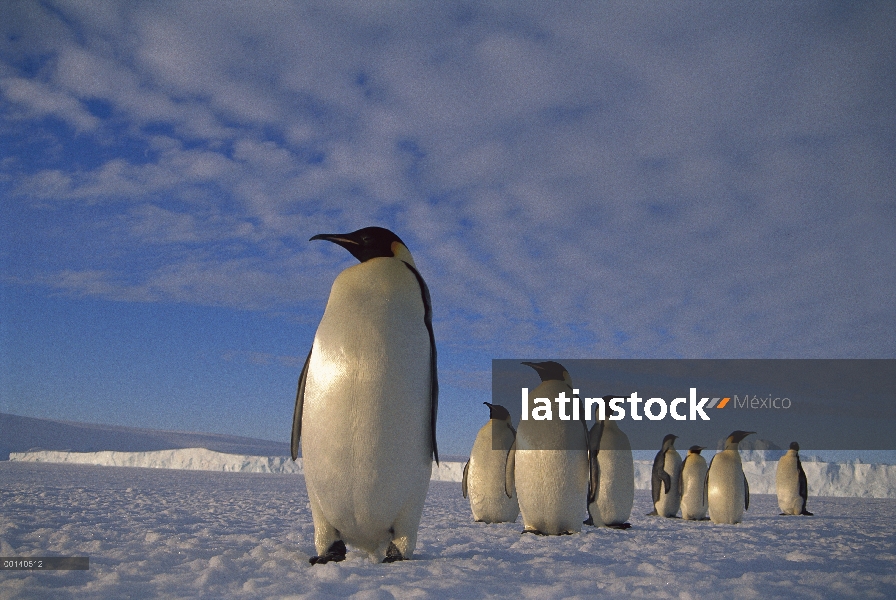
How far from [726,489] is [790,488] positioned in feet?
10.9

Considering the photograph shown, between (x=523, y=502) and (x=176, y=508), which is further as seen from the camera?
(x=176, y=508)

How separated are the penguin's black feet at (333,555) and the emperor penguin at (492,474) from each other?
395 cm

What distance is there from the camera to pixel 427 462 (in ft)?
12.0

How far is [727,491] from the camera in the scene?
8586mm

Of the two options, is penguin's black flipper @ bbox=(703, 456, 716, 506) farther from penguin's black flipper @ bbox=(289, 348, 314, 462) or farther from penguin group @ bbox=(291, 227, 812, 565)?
penguin's black flipper @ bbox=(289, 348, 314, 462)

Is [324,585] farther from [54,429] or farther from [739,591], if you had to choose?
[54,429]

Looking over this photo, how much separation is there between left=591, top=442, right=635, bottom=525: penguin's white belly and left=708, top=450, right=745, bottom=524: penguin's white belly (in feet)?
6.71

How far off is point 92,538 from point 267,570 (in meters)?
1.92

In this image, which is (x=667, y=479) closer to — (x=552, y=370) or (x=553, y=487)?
(x=552, y=370)

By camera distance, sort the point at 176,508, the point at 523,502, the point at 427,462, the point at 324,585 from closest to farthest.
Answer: the point at 324,585, the point at 427,462, the point at 523,502, the point at 176,508

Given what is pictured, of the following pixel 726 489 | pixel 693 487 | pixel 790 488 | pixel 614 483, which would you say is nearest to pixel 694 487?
pixel 693 487

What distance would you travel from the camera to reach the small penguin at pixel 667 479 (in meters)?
9.64

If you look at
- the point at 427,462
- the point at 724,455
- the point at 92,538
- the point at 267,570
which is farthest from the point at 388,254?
the point at 724,455

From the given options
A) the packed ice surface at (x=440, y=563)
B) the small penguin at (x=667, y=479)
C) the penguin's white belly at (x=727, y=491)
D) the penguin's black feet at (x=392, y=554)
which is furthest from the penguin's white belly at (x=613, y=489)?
the penguin's black feet at (x=392, y=554)
